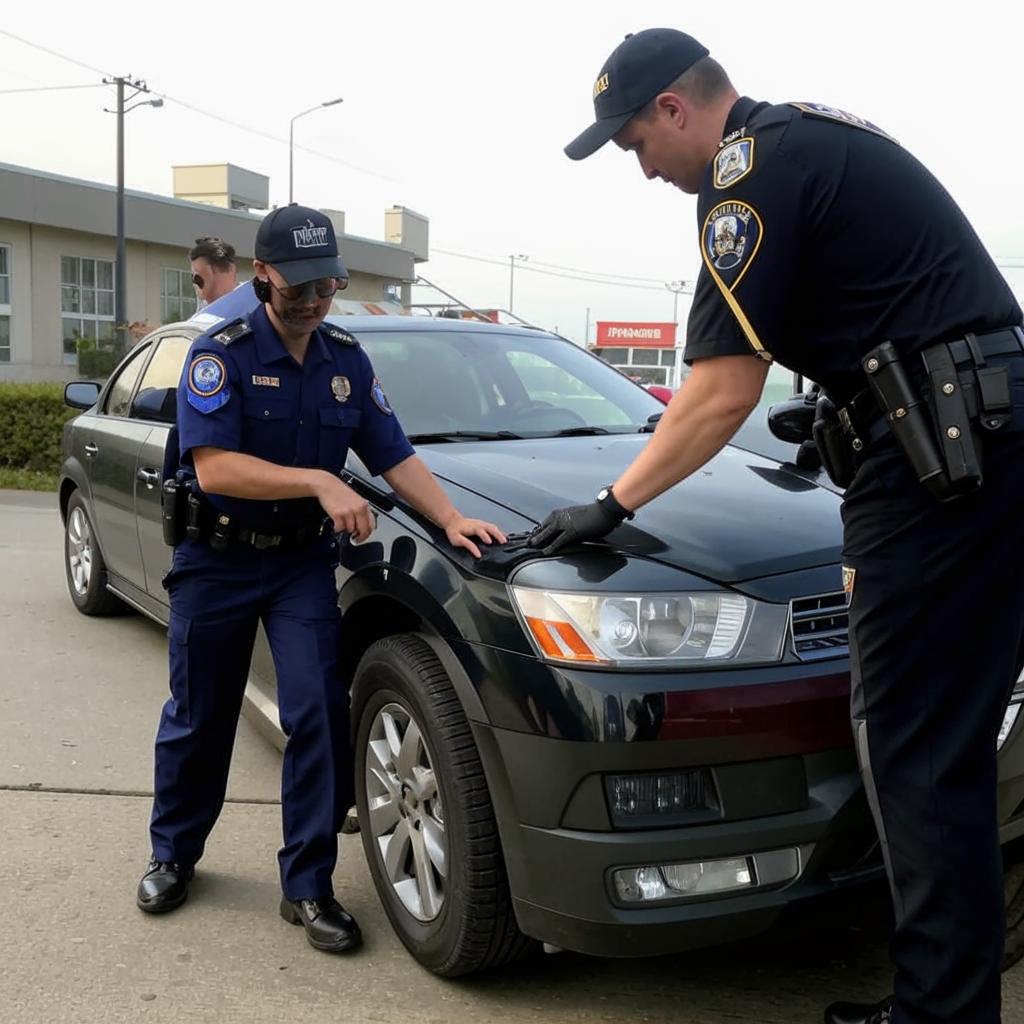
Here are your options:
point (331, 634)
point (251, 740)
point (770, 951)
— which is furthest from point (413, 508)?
point (251, 740)

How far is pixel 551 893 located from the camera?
222 cm

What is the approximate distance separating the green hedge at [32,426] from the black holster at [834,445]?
1184 centimetres

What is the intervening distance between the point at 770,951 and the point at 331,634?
1319 mm

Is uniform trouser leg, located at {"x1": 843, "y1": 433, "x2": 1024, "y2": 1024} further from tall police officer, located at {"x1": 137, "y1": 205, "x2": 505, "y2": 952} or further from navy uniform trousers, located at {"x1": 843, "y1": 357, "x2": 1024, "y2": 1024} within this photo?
tall police officer, located at {"x1": 137, "y1": 205, "x2": 505, "y2": 952}

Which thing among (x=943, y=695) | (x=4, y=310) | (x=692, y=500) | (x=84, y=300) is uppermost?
(x=84, y=300)

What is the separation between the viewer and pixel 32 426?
42.0ft

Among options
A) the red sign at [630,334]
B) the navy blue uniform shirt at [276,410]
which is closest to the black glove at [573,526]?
the navy blue uniform shirt at [276,410]

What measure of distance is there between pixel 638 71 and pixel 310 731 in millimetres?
1671

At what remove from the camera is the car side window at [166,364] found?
4.52m

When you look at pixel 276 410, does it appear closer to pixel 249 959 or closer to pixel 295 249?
pixel 295 249

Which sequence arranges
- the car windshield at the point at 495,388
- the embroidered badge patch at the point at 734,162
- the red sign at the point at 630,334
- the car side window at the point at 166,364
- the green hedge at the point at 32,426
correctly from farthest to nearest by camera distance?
the red sign at the point at 630,334, the green hedge at the point at 32,426, the car side window at the point at 166,364, the car windshield at the point at 495,388, the embroidered badge patch at the point at 734,162

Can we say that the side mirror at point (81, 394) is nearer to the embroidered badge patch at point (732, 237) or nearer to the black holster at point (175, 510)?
the black holster at point (175, 510)

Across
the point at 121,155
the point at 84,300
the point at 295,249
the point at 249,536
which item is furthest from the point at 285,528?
the point at 84,300

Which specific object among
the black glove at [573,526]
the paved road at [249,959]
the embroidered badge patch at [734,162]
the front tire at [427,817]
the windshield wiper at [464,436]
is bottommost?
the paved road at [249,959]
